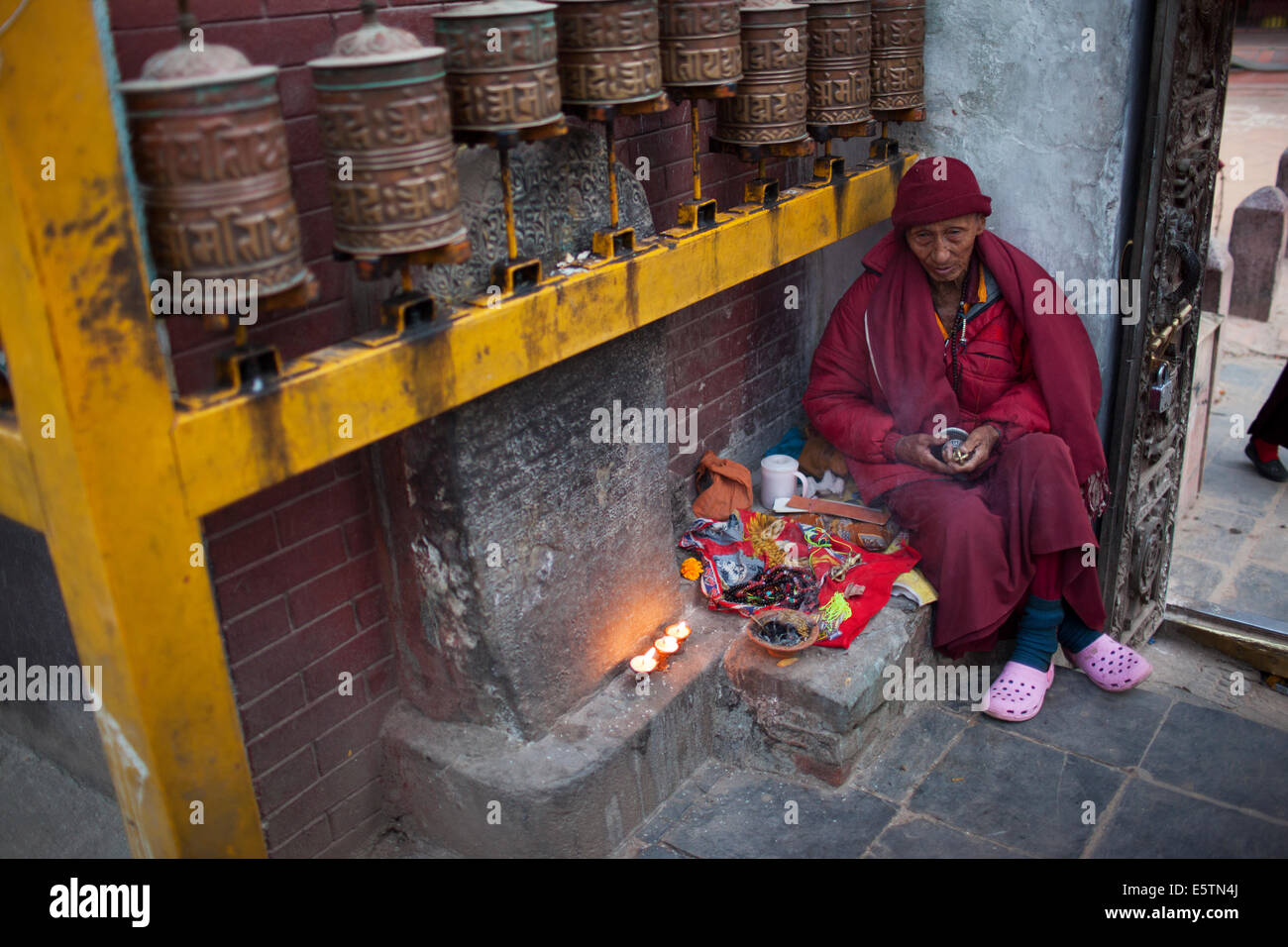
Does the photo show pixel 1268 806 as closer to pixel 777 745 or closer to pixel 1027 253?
pixel 777 745

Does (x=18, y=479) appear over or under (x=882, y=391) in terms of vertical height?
over

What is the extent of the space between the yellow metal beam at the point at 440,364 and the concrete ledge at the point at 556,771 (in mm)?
998

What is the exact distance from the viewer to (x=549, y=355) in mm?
2436

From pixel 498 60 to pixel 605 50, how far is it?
34 cm

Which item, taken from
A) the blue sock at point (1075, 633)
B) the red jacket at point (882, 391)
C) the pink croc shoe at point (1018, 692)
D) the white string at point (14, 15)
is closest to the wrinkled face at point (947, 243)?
the red jacket at point (882, 391)

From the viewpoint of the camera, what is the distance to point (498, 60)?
2148 mm

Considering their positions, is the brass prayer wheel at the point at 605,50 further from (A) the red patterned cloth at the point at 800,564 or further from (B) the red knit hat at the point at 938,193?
(A) the red patterned cloth at the point at 800,564

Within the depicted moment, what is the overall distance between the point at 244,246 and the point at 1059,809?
2589 mm

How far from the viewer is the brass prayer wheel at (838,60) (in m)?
3.05

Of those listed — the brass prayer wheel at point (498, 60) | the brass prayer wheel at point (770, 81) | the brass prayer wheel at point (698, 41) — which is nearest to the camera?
the brass prayer wheel at point (498, 60)

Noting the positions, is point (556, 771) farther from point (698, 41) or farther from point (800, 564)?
point (698, 41)

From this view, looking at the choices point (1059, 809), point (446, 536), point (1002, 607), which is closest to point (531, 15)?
point (446, 536)

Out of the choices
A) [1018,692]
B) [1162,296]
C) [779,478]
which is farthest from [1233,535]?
[779,478]

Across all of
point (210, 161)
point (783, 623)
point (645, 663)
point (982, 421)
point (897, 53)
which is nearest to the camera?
point (210, 161)
